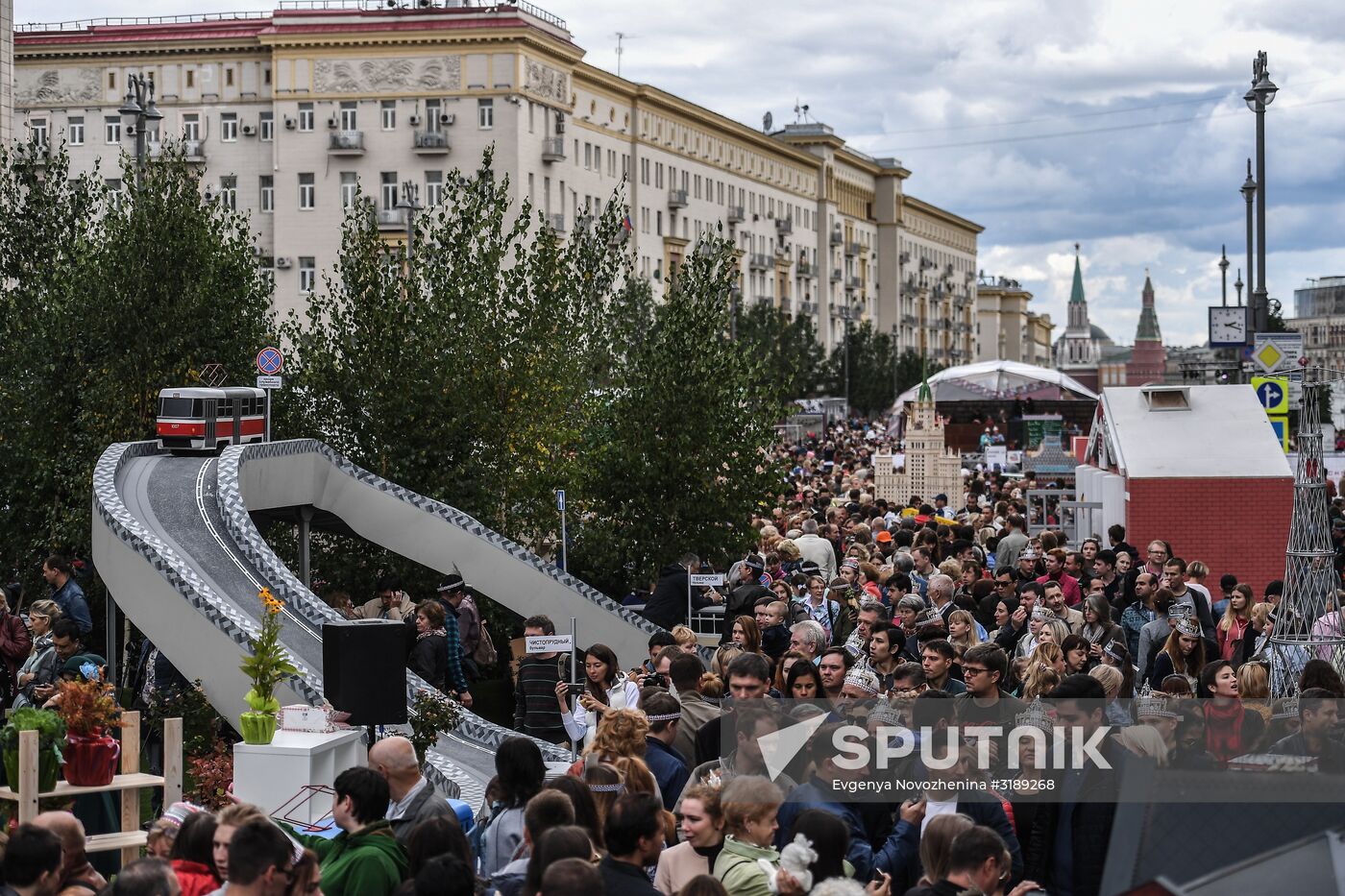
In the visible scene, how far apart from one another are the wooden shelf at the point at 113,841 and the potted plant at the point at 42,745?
0.38 meters

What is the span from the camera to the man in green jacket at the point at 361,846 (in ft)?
24.4

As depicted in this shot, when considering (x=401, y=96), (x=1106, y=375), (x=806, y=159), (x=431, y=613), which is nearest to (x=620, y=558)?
(x=431, y=613)

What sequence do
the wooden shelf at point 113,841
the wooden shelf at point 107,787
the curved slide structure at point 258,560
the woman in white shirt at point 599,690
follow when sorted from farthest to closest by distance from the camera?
1. the curved slide structure at point 258,560
2. the woman in white shirt at point 599,690
3. the wooden shelf at point 107,787
4. the wooden shelf at point 113,841

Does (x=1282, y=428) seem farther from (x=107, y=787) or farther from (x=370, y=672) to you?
(x=107, y=787)

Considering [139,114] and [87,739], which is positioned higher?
[139,114]

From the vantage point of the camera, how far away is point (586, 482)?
2341 centimetres

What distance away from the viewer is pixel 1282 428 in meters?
26.1

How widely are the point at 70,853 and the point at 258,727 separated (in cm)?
339

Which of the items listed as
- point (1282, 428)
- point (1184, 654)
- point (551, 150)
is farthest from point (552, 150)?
point (1184, 654)

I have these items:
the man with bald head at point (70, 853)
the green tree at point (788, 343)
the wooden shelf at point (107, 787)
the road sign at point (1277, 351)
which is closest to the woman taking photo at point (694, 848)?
the man with bald head at point (70, 853)

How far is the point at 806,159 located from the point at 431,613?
109 meters

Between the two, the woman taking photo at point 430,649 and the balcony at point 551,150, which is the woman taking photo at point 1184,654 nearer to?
the woman taking photo at point 430,649

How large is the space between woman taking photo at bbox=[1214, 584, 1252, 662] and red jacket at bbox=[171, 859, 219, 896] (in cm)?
942

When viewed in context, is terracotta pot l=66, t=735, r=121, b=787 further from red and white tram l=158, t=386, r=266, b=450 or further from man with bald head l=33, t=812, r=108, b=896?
red and white tram l=158, t=386, r=266, b=450
